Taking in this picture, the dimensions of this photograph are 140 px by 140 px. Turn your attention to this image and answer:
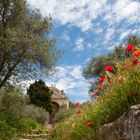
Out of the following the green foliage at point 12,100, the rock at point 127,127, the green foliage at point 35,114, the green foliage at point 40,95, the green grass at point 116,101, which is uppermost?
the green foliage at point 40,95

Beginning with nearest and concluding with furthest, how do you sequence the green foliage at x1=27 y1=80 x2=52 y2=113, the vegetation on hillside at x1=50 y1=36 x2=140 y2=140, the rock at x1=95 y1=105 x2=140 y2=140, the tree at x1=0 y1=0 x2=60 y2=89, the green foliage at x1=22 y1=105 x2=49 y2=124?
the rock at x1=95 y1=105 x2=140 y2=140
the vegetation on hillside at x1=50 y1=36 x2=140 y2=140
the tree at x1=0 y1=0 x2=60 y2=89
the green foliage at x1=22 y1=105 x2=49 y2=124
the green foliage at x1=27 y1=80 x2=52 y2=113

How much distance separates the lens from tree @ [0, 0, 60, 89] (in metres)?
28.7

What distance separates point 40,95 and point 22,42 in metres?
30.6

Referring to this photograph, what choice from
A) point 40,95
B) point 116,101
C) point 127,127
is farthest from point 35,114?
point 127,127

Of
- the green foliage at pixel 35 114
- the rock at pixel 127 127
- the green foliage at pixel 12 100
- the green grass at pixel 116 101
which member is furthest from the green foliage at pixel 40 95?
the rock at pixel 127 127

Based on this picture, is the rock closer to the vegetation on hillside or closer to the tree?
the vegetation on hillside

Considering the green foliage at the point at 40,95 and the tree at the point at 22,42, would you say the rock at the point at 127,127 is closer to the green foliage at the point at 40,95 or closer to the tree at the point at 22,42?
the tree at the point at 22,42

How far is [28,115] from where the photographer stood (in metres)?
40.8

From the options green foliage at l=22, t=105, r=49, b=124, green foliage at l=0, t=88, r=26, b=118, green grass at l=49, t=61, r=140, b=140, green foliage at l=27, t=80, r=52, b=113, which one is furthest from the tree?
green foliage at l=27, t=80, r=52, b=113

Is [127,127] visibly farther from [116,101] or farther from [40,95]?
[40,95]

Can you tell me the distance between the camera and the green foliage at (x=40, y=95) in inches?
2323

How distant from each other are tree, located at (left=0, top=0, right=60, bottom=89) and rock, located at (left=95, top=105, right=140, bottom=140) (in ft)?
71.0

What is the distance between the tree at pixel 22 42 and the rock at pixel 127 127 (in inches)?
851

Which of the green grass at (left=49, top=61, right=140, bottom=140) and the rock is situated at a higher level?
the green grass at (left=49, top=61, right=140, bottom=140)
